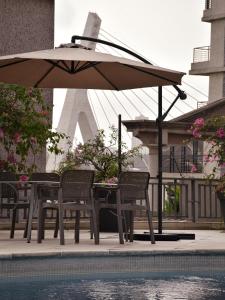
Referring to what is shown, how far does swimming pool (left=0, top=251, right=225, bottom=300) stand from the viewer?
7.76 metres

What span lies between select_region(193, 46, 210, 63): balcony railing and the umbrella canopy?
38165mm

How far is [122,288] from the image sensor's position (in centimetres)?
820

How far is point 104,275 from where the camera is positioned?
9.12 m

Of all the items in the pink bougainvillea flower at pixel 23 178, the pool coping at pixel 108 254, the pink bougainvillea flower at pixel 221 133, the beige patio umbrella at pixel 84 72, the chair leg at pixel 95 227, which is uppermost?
the beige patio umbrella at pixel 84 72

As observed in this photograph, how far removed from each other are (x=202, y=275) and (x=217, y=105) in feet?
54.7

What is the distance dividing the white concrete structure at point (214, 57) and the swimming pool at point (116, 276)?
130 ft

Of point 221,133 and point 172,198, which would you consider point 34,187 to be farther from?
point 172,198

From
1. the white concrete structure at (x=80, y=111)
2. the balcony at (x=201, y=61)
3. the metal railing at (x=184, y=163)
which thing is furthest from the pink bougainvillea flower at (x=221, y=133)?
the balcony at (x=201, y=61)

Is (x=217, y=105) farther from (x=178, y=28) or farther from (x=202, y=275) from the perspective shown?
(x=202, y=275)

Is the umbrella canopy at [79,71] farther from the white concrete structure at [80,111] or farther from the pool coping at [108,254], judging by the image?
the white concrete structure at [80,111]

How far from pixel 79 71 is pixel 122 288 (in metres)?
4.28

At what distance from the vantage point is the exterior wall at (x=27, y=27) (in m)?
15.3

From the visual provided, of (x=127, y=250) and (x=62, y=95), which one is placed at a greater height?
(x=62, y=95)

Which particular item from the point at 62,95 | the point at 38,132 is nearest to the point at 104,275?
the point at 38,132
